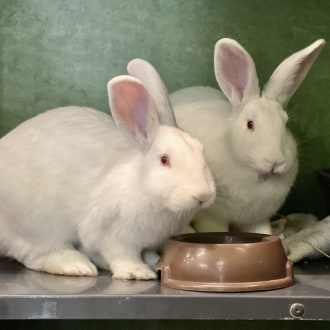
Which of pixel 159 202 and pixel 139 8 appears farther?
pixel 139 8

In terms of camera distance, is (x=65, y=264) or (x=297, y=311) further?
(x=65, y=264)

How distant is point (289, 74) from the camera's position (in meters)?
1.21

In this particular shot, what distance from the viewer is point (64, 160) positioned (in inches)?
45.5

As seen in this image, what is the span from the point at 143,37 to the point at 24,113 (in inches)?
10.6

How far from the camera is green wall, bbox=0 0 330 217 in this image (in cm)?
145

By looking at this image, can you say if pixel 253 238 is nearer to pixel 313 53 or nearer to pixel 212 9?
pixel 313 53

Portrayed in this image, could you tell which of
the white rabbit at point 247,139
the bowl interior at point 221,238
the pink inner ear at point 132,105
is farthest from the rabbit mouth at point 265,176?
the pink inner ear at point 132,105

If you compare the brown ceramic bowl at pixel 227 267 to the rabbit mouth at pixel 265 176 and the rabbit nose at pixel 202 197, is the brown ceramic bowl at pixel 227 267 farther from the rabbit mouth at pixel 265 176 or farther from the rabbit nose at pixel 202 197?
the rabbit mouth at pixel 265 176

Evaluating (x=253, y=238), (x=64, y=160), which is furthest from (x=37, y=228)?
(x=253, y=238)

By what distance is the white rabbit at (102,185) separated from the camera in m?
1.06

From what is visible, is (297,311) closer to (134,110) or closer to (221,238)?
(221,238)

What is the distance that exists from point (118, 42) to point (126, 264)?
1.70 ft

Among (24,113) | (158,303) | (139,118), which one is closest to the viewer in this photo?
(158,303)

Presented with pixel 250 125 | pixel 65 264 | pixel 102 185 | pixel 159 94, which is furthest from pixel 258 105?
pixel 65 264
